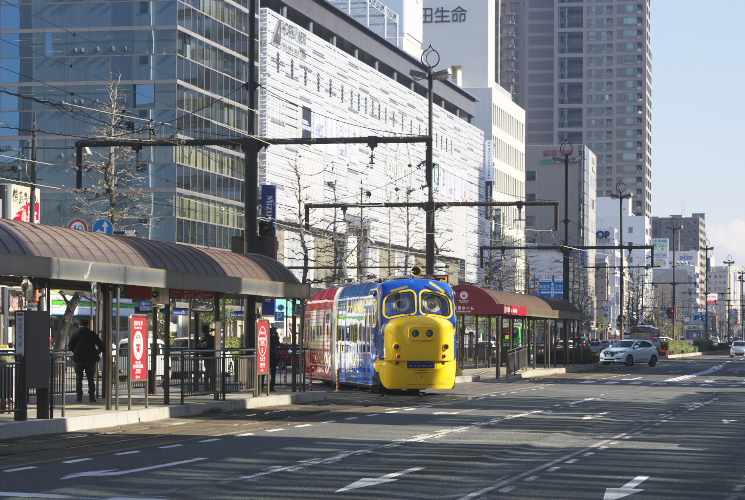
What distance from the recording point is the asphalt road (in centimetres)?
1319

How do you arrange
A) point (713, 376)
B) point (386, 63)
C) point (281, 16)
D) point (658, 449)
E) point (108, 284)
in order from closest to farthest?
point (658, 449)
point (108, 284)
point (713, 376)
point (281, 16)
point (386, 63)

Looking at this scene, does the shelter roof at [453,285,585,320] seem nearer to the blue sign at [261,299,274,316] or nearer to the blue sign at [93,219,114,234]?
the blue sign at [261,299,274,316]

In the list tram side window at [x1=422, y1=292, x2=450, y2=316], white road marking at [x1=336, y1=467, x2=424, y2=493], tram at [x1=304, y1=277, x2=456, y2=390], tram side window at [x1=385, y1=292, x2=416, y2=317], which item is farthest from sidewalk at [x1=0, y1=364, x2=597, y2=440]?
white road marking at [x1=336, y1=467, x2=424, y2=493]

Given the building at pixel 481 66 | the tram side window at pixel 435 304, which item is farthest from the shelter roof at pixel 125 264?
the building at pixel 481 66

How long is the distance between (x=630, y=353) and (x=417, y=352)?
4132 centimetres

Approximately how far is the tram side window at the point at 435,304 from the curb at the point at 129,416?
4197 mm

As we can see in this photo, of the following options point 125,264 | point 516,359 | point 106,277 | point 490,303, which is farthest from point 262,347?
point 516,359

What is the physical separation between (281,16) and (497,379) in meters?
42.8

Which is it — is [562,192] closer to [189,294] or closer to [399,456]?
[189,294]

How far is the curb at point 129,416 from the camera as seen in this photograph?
19938 millimetres

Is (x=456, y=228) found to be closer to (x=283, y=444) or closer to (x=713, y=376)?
(x=713, y=376)

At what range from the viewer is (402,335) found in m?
31.7

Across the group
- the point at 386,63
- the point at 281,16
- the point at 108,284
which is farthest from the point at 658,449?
the point at 386,63

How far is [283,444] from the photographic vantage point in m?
18.4
